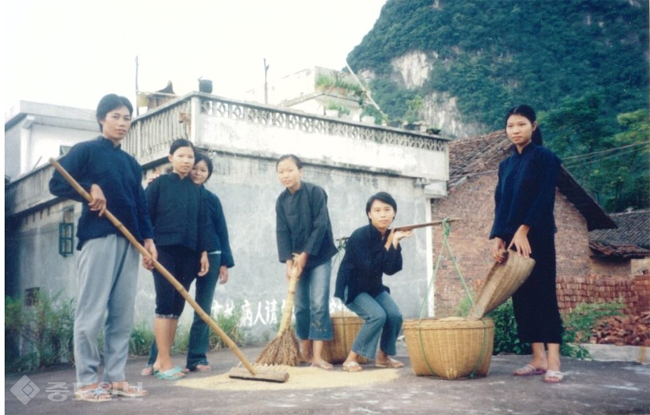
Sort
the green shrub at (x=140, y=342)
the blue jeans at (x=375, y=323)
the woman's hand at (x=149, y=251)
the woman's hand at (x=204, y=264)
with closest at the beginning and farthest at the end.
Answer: the woman's hand at (x=149, y=251)
the blue jeans at (x=375, y=323)
the woman's hand at (x=204, y=264)
the green shrub at (x=140, y=342)

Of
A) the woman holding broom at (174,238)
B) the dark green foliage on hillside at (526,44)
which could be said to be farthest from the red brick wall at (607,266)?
the woman holding broom at (174,238)

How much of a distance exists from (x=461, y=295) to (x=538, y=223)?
26.4 ft

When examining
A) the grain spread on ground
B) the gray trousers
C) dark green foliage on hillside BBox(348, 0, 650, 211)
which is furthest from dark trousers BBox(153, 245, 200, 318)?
dark green foliage on hillside BBox(348, 0, 650, 211)

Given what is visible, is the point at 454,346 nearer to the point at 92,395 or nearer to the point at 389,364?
the point at 389,364

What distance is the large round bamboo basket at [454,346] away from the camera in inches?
142

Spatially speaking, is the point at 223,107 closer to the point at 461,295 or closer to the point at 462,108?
the point at 462,108

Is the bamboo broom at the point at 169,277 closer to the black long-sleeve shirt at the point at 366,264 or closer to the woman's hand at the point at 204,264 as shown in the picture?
the woman's hand at the point at 204,264

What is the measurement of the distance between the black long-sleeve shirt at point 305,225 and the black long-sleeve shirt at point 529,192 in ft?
4.00

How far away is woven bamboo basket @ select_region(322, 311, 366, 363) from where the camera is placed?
470 centimetres

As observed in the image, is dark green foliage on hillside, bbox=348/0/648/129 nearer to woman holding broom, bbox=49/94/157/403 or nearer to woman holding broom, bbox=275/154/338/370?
woman holding broom, bbox=275/154/338/370

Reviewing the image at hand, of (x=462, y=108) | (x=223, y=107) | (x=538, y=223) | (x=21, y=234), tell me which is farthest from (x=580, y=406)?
(x=21, y=234)

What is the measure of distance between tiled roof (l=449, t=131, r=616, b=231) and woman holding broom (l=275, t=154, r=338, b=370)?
290 inches

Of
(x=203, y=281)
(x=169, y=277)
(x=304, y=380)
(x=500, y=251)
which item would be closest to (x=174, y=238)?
(x=203, y=281)

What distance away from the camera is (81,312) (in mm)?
3098
